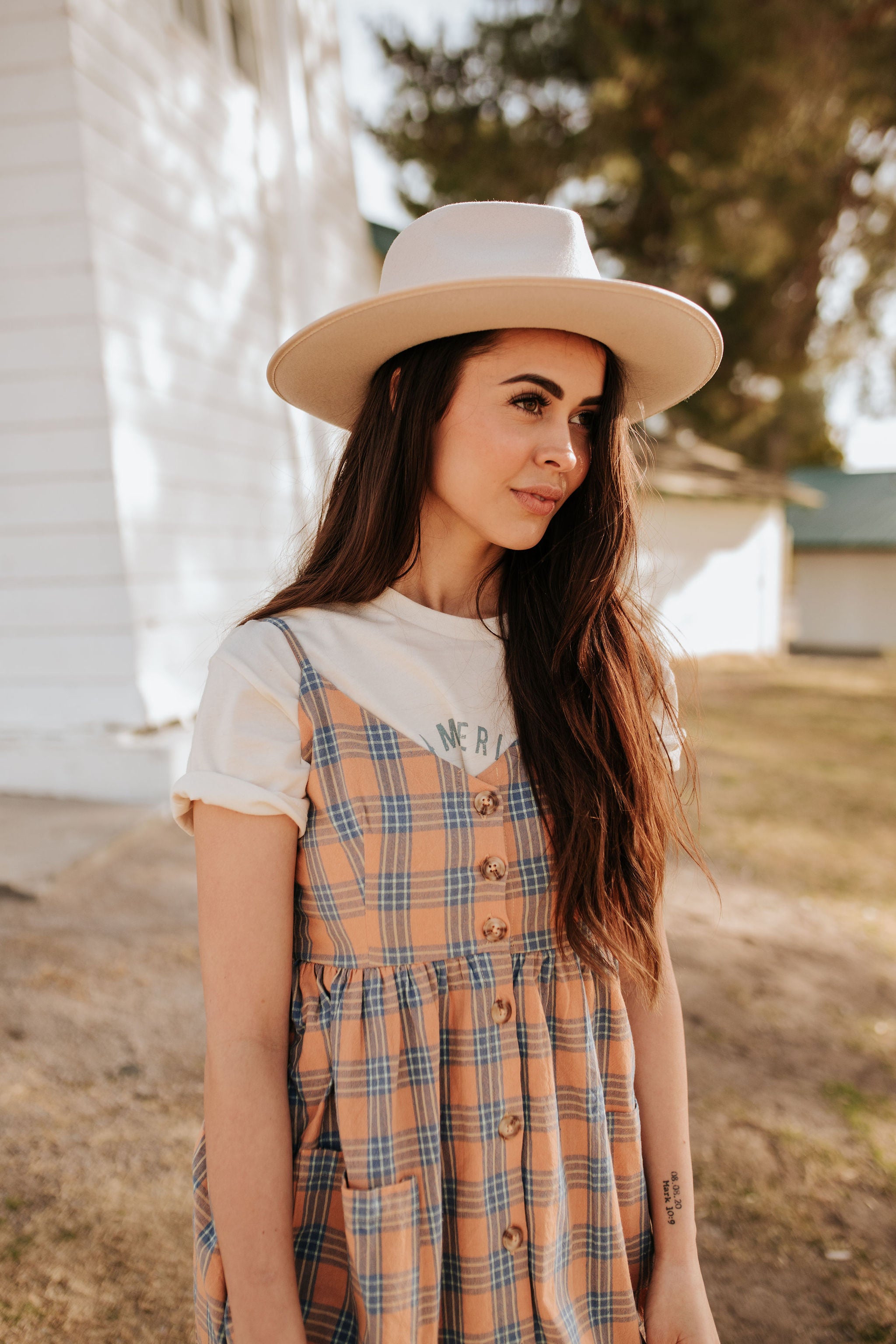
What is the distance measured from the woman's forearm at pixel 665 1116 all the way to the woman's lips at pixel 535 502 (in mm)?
681

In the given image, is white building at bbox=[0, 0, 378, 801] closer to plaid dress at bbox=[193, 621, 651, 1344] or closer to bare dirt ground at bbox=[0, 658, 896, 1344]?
bare dirt ground at bbox=[0, 658, 896, 1344]

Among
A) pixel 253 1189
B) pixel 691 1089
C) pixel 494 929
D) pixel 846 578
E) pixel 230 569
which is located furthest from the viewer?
pixel 846 578

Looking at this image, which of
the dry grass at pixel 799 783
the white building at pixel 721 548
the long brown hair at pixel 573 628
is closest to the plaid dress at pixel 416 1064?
the long brown hair at pixel 573 628

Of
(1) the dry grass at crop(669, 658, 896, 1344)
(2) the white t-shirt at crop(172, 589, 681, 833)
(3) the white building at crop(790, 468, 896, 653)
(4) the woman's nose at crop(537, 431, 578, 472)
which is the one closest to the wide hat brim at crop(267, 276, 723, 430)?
(4) the woman's nose at crop(537, 431, 578, 472)

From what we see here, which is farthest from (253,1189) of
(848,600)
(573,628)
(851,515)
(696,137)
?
(851,515)

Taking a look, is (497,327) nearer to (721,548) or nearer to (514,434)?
(514,434)

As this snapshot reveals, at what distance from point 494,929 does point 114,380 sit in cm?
384

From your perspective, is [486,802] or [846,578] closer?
[486,802]

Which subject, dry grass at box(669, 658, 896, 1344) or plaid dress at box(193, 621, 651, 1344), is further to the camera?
dry grass at box(669, 658, 896, 1344)

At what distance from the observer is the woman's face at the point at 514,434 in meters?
1.29

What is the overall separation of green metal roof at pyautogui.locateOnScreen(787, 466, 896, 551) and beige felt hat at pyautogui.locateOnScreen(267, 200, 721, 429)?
2345 centimetres

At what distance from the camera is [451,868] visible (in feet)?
3.85

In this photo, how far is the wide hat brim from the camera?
1224mm

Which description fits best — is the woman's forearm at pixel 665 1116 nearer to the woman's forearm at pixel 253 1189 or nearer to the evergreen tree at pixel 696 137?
the woman's forearm at pixel 253 1189
